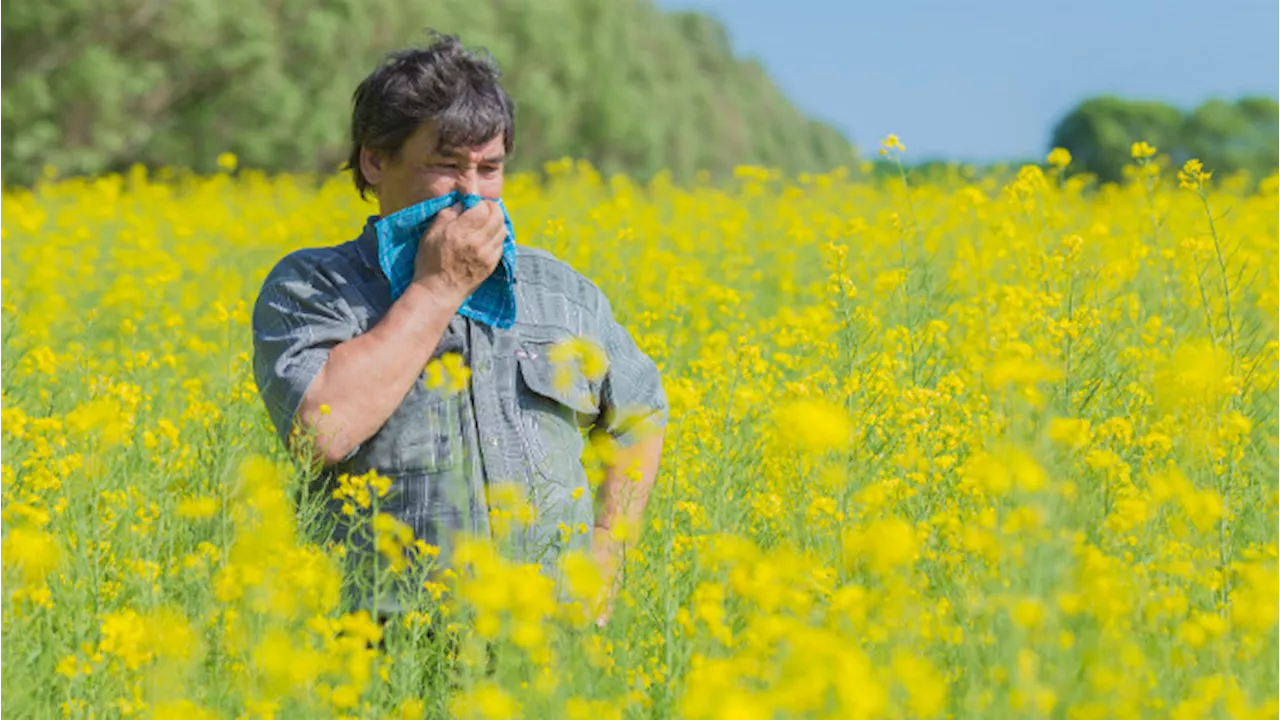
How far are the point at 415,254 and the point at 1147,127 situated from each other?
4350 centimetres

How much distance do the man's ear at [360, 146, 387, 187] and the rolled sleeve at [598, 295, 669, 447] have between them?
560 millimetres

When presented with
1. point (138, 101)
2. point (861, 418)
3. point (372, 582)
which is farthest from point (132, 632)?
point (138, 101)

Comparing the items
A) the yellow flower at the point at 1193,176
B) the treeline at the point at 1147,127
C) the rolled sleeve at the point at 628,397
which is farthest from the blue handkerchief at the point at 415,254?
the treeline at the point at 1147,127

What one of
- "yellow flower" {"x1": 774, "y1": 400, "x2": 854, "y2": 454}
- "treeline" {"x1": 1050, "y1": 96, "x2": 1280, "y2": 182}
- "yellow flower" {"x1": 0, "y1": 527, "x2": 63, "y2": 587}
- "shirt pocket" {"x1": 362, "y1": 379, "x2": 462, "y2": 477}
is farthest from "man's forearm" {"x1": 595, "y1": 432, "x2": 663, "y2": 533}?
"treeline" {"x1": 1050, "y1": 96, "x2": 1280, "y2": 182}

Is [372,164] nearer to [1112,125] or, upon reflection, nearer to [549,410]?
A: [549,410]

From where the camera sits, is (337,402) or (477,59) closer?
(337,402)

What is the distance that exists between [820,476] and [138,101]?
1663 cm

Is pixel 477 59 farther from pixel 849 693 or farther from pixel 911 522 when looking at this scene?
pixel 849 693

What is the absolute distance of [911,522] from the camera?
2.92 m

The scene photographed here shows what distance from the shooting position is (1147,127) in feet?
141

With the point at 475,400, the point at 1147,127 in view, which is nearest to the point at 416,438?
the point at 475,400

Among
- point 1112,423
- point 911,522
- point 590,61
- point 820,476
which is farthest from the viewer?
point 590,61

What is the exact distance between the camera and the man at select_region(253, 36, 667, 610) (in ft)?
8.91

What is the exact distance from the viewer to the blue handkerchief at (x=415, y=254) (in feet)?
9.43
